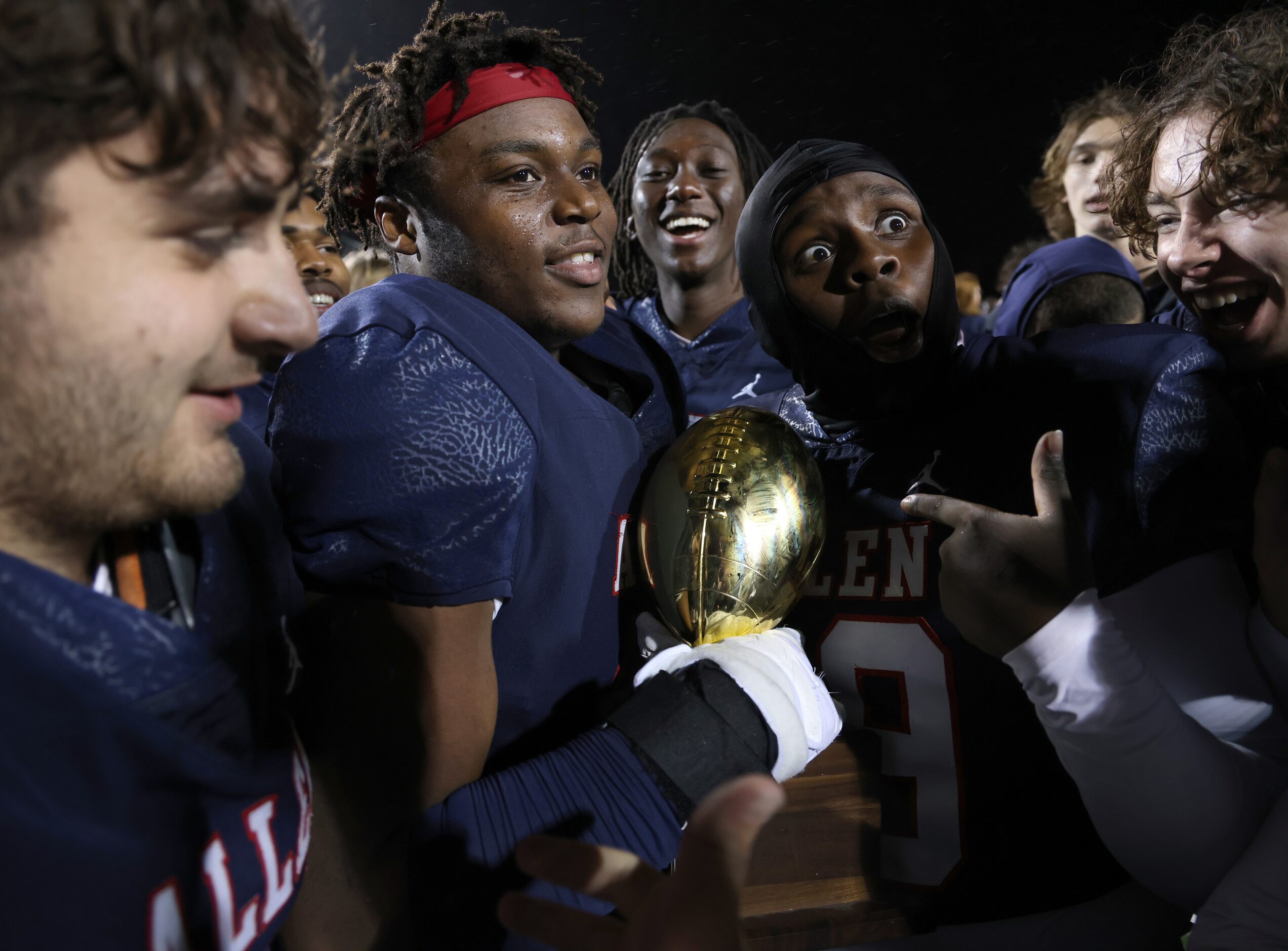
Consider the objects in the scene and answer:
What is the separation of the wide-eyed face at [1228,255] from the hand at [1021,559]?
50cm

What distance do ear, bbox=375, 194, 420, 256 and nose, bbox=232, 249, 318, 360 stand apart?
825 millimetres

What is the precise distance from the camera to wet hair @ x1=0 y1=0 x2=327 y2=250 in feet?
1.95

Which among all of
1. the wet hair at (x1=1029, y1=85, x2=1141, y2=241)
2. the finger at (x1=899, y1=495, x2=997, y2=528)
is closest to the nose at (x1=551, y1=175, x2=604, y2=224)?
the finger at (x1=899, y1=495, x2=997, y2=528)

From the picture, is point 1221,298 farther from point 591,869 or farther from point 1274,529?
point 591,869

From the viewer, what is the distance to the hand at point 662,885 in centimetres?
65

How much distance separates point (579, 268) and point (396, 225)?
15.9 inches

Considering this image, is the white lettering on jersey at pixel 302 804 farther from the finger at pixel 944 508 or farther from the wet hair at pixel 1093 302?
the wet hair at pixel 1093 302

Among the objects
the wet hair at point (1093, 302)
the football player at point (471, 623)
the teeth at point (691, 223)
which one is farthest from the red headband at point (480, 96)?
the wet hair at point (1093, 302)

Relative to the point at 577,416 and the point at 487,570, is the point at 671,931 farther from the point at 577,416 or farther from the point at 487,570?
the point at 577,416

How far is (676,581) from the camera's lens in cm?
128

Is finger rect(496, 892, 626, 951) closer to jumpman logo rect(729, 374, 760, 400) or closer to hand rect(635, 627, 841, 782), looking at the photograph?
hand rect(635, 627, 841, 782)

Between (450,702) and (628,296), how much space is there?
295 cm

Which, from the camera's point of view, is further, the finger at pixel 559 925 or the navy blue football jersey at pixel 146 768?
the finger at pixel 559 925

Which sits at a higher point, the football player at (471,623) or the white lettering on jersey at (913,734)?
the football player at (471,623)
